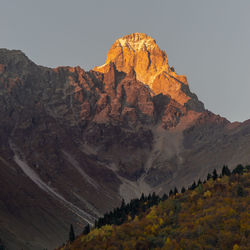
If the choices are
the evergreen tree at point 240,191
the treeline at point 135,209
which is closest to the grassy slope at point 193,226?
the evergreen tree at point 240,191

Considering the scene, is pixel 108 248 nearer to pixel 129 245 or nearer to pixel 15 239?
pixel 129 245

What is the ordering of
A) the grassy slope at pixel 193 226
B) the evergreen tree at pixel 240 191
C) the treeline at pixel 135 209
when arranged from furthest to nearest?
the treeline at pixel 135 209
the evergreen tree at pixel 240 191
the grassy slope at pixel 193 226

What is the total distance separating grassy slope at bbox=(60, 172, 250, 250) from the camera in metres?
54.7

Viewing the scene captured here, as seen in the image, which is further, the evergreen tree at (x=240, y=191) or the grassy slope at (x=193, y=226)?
the evergreen tree at (x=240, y=191)

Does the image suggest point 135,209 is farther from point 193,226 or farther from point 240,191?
point 193,226

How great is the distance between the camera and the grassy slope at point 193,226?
5469cm

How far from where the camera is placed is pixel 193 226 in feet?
199

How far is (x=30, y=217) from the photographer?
627ft

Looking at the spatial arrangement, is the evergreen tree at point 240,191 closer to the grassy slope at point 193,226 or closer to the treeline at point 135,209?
the grassy slope at point 193,226

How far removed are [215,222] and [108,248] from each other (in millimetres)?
15884

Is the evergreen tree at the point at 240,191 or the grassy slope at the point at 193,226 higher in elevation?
the evergreen tree at the point at 240,191

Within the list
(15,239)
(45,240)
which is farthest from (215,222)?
(45,240)

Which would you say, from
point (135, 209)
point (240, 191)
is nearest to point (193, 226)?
point (240, 191)

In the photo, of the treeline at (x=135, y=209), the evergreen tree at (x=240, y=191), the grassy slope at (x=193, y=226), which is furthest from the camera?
the treeline at (x=135, y=209)
